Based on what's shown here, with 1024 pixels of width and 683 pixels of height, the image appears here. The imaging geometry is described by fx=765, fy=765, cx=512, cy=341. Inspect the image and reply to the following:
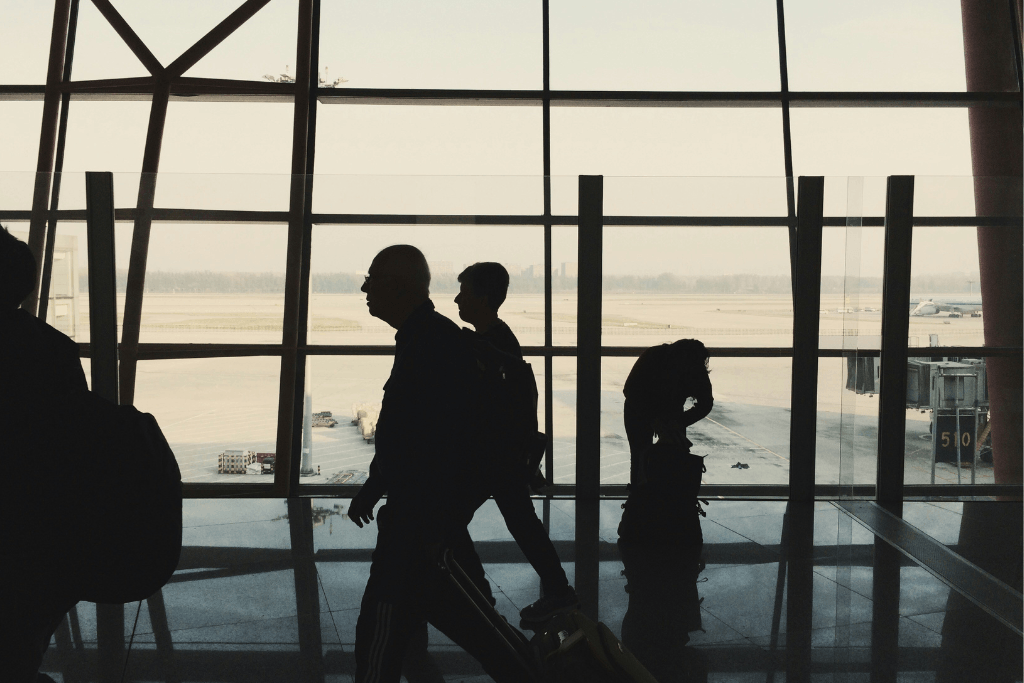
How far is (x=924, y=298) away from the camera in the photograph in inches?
195

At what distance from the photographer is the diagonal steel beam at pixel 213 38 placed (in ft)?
24.1

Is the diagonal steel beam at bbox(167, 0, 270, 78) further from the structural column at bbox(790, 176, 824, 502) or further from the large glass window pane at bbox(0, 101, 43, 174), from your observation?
the structural column at bbox(790, 176, 824, 502)

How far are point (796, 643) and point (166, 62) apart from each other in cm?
751

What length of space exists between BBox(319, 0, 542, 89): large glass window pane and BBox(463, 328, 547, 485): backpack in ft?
16.4

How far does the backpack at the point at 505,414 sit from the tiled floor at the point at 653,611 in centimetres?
69

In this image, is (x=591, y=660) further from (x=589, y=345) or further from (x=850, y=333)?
(x=850, y=333)

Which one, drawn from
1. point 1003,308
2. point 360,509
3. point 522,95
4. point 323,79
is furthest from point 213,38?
point 1003,308

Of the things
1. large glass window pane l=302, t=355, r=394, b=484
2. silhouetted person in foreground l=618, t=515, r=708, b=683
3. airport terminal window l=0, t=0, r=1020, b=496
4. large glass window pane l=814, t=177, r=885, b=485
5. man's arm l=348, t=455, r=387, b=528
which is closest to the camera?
man's arm l=348, t=455, r=387, b=528

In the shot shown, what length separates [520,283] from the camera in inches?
208

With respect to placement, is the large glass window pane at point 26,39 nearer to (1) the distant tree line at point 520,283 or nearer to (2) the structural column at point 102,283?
(2) the structural column at point 102,283

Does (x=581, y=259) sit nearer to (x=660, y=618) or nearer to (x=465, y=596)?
(x=660, y=618)

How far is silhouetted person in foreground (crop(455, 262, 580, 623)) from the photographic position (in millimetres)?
3215

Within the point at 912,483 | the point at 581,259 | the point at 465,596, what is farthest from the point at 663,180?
the point at 465,596

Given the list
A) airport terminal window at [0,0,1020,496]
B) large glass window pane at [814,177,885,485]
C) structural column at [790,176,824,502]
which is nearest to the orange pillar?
large glass window pane at [814,177,885,485]
